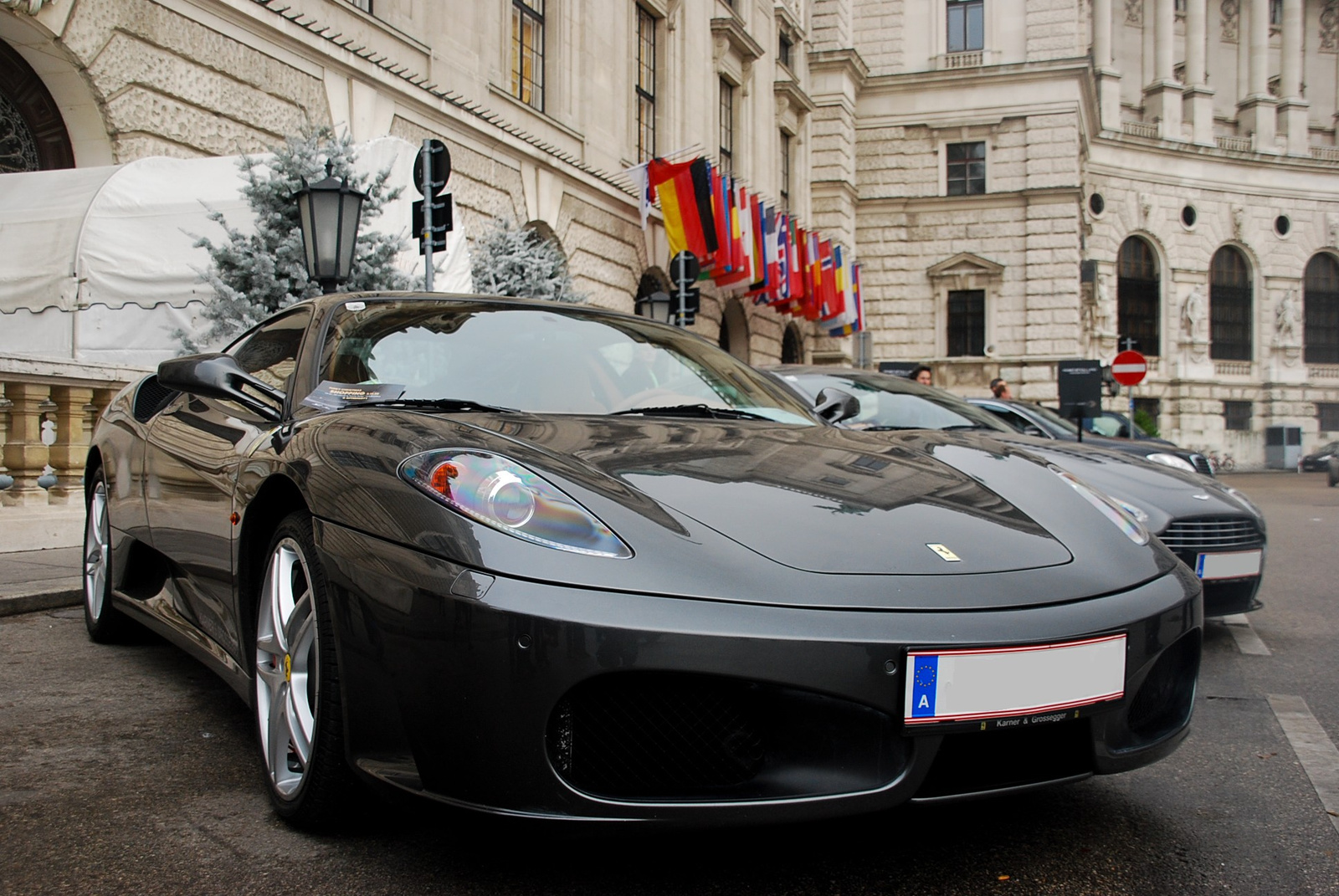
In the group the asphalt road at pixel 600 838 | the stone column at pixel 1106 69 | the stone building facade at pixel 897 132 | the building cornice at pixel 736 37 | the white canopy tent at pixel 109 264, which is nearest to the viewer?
the asphalt road at pixel 600 838

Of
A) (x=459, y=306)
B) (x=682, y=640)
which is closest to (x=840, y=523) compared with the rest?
(x=682, y=640)

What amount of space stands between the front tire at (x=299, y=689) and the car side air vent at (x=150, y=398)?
134cm

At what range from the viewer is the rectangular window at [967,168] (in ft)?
113

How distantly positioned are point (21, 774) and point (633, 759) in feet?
5.60

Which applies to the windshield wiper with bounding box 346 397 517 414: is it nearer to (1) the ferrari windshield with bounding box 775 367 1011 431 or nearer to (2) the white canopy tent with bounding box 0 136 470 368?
(1) the ferrari windshield with bounding box 775 367 1011 431

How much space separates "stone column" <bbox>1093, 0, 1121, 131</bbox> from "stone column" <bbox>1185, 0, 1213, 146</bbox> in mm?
3414

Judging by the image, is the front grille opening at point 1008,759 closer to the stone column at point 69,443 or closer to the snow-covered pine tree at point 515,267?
the stone column at point 69,443

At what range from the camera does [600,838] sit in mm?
1877

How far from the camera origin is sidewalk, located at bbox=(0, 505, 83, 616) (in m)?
5.03

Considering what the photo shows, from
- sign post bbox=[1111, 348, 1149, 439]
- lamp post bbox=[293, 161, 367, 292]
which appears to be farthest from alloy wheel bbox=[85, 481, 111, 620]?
sign post bbox=[1111, 348, 1149, 439]

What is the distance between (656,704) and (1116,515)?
141 cm

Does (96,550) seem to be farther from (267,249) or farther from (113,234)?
(113,234)

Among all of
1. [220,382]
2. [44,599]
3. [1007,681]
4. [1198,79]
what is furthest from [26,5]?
[1198,79]

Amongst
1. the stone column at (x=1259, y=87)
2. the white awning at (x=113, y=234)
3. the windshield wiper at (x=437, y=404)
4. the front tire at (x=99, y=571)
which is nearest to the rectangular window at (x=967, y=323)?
the stone column at (x=1259, y=87)
